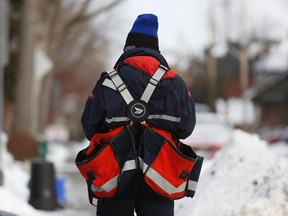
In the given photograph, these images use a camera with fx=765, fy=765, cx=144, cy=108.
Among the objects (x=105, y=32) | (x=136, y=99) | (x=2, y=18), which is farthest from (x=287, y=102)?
(x=136, y=99)

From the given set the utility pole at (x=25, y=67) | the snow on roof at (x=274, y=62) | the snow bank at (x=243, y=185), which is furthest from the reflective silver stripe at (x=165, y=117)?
the snow on roof at (x=274, y=62)

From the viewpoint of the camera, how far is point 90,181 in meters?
4.34

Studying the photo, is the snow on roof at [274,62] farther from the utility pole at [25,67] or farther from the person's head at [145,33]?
the person's head at [145,33]

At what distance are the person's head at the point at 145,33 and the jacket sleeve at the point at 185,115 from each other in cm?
35

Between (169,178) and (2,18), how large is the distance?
970 cm

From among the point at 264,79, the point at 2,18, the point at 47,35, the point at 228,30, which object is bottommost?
the point at 264,79

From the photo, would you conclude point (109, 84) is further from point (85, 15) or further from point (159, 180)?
point (85, 15)

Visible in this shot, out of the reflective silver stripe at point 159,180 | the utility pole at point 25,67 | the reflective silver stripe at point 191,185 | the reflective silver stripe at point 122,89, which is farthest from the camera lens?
the utility pole at point 25,67

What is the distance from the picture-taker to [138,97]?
4402mm

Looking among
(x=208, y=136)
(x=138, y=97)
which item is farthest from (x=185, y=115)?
(x=208, y=136)

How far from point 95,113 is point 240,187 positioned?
3914 millimetres

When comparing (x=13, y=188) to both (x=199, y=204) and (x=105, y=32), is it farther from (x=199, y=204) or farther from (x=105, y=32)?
(x=105, y=32)

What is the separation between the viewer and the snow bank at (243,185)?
22.1 feet

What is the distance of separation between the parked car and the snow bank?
5082 mm
